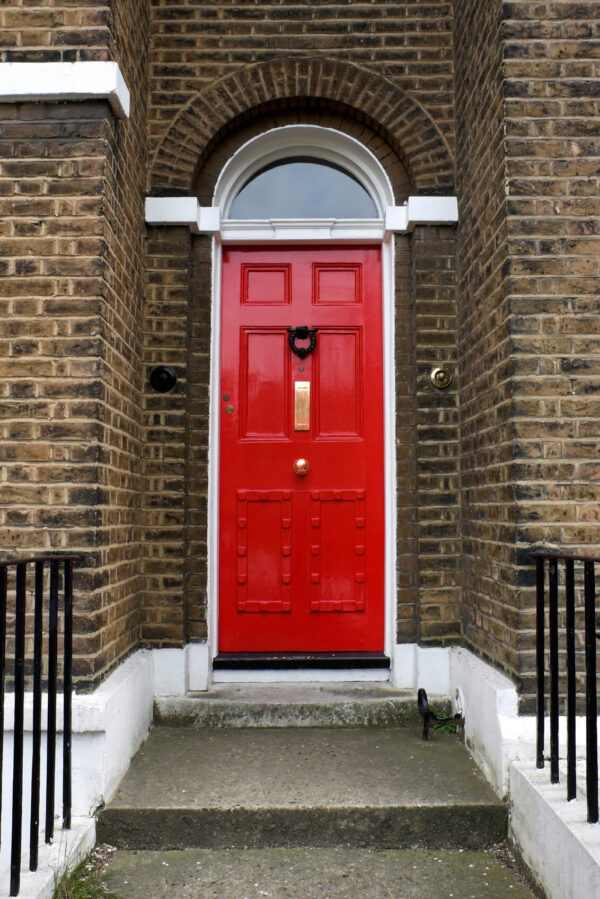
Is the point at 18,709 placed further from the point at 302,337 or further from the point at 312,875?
the point at 302,337

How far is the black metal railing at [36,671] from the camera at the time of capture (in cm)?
209

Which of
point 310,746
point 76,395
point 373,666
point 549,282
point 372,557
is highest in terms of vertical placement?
point 549,282

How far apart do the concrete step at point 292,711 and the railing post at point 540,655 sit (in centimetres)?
101

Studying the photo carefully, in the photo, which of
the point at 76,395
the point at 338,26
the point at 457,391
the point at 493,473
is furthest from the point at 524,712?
the point at 338,26

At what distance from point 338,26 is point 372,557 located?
3.09m

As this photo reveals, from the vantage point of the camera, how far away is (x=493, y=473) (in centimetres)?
314

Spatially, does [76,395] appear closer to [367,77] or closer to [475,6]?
[367,77]

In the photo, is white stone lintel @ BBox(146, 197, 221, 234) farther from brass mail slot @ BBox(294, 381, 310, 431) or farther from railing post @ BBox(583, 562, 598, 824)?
railing post @ BBox(583, 562, 598, 824)

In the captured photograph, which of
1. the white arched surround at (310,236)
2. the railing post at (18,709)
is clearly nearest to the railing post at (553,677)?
the white arched surround at (310,236)

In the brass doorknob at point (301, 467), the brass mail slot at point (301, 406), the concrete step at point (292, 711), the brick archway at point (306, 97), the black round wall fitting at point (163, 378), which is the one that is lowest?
the concrete step at point (292, 711)

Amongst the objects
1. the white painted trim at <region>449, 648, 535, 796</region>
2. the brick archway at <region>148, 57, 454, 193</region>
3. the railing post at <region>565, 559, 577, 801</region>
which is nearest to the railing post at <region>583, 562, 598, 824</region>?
A: the railing post at <region>565, 559, 577, 801</region>

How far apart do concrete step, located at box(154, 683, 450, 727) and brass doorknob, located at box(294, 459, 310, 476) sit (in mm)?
1229

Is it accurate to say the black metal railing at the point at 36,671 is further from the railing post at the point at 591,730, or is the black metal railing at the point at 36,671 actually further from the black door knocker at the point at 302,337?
the black door knocker at the point at 302,337

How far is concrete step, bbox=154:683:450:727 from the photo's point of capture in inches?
140
